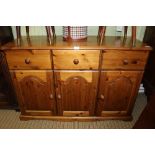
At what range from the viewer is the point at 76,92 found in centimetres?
141

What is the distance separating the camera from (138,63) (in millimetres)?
1260

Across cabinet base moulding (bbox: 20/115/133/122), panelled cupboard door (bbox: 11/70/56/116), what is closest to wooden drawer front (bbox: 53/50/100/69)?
panelled cupboard door (bbox: 11/70/56/116)

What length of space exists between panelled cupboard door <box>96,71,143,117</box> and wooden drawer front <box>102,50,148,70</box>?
0.06 m

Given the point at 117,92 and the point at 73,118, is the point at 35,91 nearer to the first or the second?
the point at 73,118

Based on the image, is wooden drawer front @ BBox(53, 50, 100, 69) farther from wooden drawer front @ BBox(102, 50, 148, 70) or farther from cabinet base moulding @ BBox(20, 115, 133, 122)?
cabinet base moulding @ BBox(20, 115, 133, 122)

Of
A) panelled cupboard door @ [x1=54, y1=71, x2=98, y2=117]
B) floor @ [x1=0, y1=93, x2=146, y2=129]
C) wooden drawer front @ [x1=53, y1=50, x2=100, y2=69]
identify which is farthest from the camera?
floor @ [x1=0, y1=93, x2=146, y2=129]

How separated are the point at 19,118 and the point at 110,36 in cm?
144

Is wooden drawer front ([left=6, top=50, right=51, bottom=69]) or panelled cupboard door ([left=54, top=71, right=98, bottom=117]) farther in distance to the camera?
panelled cupboard door ([left=54, top=71, right=98, bottom=117])

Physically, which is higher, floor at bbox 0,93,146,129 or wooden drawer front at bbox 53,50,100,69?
wooden drawer front at bbox 53,50,100,69

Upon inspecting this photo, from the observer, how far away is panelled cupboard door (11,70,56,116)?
52.4 inches

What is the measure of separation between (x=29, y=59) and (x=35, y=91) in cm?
Answer: 36

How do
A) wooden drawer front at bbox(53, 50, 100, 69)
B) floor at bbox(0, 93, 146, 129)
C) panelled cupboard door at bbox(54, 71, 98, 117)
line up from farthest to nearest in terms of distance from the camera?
floor at bbox(0, 93, 146, 129) → panelled cupboard door at bbox(54, 71, 98, 117) → wooden drawer front at bbox(53, 50, 100, 69)
